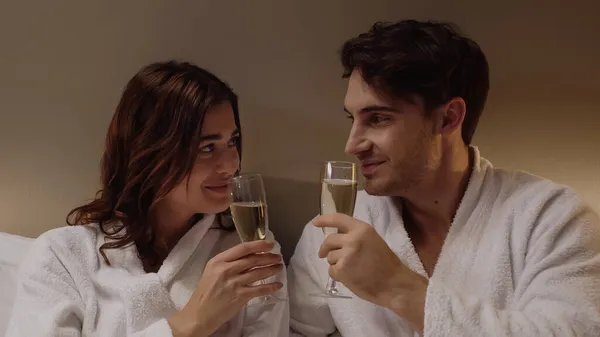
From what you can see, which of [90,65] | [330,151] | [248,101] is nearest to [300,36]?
[248,101]

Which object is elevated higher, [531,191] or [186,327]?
[531,191]

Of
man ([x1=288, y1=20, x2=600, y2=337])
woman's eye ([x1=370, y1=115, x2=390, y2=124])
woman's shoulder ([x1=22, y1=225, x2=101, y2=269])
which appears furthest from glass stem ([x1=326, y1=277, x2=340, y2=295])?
woman's shoulder ([x1=22, y1=225, x2=101, y2=269])

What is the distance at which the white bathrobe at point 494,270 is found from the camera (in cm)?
111

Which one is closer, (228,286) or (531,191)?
(228,286)

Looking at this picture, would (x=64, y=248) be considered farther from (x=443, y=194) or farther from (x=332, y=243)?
(x=443, y=194)

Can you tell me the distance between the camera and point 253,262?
1188 mm

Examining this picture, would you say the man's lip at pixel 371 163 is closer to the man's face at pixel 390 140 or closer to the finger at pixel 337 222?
the man's face at pixel 390 140

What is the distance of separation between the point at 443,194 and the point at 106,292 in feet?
2.96

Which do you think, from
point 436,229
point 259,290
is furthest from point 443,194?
point 259,290

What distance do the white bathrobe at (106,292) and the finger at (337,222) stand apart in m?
0.38

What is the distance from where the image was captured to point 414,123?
1.32 m

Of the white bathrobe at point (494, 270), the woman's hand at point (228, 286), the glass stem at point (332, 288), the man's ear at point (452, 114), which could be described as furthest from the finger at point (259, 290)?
the man's ear at point (452, 114)

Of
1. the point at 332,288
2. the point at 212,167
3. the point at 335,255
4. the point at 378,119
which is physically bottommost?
the point at 332,288

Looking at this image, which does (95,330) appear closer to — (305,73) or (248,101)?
(248,101)
